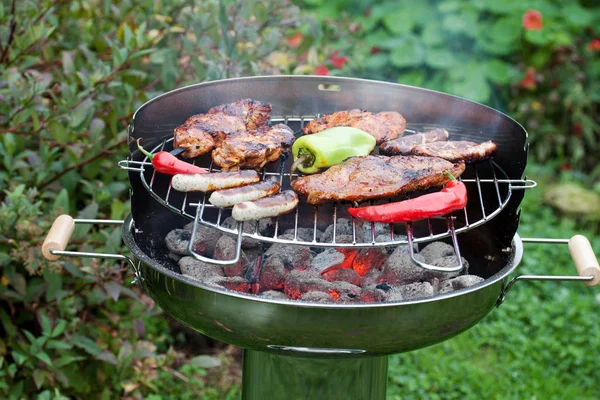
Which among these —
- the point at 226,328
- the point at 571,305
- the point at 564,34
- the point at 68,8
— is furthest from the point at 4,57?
the point at 564,34

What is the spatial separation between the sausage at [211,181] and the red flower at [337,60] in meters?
2.58

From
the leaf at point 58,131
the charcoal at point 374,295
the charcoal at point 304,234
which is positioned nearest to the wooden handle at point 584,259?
the charcoal at point 374,295

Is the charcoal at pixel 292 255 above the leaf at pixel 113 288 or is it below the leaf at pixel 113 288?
above

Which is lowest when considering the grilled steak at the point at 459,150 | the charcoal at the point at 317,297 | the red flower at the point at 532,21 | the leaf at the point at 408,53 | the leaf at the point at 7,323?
the leaf at the point at 408,53

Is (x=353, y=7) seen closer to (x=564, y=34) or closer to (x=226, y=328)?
(x=564, y=34)

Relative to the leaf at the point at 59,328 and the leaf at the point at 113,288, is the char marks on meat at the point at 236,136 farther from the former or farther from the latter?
the leaf at the point at 59,328

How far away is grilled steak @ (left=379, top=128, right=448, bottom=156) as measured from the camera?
2795 millimetres

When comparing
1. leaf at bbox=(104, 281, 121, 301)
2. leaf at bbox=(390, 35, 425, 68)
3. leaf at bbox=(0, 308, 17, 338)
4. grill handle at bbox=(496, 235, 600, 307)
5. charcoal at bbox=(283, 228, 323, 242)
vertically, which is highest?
grill handle at bbox=(496, 235, 600, 307)

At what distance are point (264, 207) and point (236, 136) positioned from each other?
0.62 metres

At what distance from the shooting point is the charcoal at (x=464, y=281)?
239 centimetres

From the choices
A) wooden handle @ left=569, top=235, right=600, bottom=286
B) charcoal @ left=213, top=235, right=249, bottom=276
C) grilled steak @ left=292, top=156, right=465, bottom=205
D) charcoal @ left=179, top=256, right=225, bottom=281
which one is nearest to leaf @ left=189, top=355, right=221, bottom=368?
charcoal @ left=213, top=235, right=249, bottom=276

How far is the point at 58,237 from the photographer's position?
2287mm

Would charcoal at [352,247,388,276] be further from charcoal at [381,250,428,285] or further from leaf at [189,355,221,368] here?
leaf at [189,355,221,368]

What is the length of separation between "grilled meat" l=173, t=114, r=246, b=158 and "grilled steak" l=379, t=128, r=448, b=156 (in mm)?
605
